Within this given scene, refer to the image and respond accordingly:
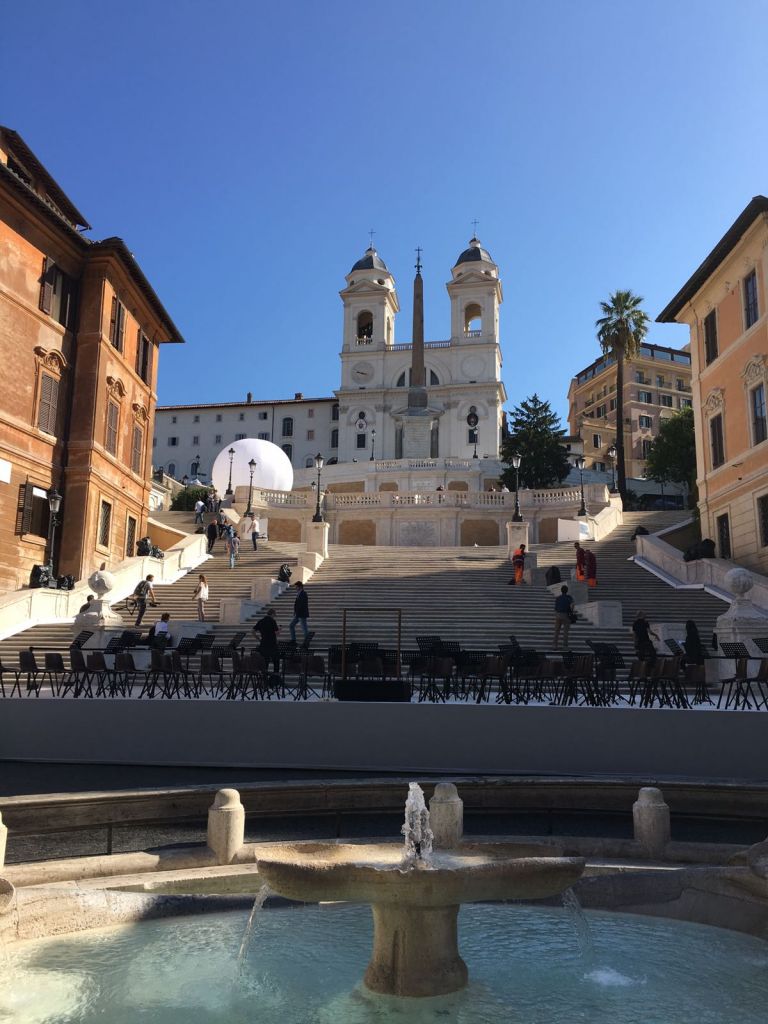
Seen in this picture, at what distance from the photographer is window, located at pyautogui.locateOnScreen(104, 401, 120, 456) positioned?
3002cm

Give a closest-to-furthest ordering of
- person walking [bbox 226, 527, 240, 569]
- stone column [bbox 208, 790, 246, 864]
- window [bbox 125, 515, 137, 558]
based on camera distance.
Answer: stone column [bbox 208, 790, 246, 864]
person walking [bbox 226, 527, 240, 569]
window [bbox 125, 515, 137, 558]

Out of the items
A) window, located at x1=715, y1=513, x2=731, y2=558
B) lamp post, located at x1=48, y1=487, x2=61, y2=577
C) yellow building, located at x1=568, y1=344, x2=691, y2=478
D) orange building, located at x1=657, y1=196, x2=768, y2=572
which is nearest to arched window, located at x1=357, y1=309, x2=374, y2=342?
yellow building, located at x1=568, y1=344, x2=691, y2=478

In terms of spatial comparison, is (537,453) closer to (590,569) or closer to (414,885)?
(590,569)

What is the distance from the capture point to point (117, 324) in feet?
102

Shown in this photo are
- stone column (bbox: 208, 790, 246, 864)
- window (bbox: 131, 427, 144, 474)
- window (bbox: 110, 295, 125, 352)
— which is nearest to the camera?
stone column (bbox: 208, 790, 246, 864)

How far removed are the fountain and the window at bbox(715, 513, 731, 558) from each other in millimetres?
24844

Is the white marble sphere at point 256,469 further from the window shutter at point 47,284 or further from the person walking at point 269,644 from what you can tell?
the person walking at point 269,644

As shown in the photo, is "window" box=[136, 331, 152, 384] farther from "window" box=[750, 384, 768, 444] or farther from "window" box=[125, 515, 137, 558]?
"window" box=[750, 384, 768, 444]

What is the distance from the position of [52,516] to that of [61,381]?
16.9ft

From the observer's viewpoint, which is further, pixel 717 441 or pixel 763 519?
pixel 717 441

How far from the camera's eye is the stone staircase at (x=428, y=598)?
20609 millimetres

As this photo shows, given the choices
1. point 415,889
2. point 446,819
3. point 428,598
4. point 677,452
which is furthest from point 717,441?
point 415,889

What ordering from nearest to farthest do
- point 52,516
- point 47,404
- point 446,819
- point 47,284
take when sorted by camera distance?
point 446,819, point 52,516, point 47,404, point 47,284

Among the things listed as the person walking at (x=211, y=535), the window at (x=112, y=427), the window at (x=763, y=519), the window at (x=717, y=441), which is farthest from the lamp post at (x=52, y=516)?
the window at (x=717, y=441)
